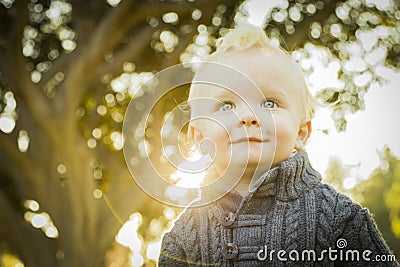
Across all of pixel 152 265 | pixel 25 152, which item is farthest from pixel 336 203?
pixel 25 152

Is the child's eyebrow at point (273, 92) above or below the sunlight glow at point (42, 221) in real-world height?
below

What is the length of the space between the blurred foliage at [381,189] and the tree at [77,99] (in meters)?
0.82

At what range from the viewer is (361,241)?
0.62 metres

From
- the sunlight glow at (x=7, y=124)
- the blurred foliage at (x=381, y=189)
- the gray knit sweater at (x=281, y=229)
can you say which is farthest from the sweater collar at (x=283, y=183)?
the sunlight glow at (x=7, y=124)

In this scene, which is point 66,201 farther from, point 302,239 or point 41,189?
point 302,239

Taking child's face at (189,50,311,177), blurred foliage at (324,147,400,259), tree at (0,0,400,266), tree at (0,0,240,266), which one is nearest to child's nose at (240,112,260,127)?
child's face at (189,50,311,177)

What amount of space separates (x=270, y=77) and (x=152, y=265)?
0.94 meters

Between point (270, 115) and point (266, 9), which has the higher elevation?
point (266, 9)

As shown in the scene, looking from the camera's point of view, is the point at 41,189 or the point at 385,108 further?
the point at 41,189

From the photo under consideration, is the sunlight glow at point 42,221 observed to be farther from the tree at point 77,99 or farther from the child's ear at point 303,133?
the child's ear at point 303,133

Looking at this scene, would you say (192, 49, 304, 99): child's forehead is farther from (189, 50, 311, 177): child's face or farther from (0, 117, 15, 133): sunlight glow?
(0, 117, 15, 133): sunlight glow

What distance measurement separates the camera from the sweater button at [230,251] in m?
0.63

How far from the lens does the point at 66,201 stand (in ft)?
8.46

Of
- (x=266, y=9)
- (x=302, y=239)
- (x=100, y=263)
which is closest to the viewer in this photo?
(x=302, y=239)
